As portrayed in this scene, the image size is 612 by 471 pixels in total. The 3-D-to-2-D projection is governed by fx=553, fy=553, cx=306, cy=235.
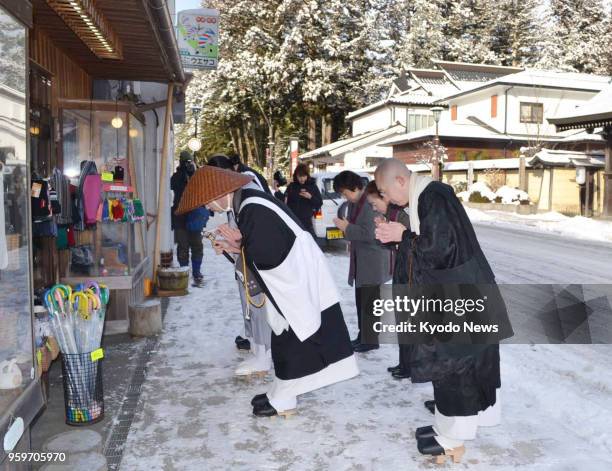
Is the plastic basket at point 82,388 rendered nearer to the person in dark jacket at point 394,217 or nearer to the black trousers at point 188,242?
the person in dark jacket at point 394,217

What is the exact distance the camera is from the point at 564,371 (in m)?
5.16

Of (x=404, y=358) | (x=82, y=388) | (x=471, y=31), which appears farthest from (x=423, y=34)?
(x=82, y=388)

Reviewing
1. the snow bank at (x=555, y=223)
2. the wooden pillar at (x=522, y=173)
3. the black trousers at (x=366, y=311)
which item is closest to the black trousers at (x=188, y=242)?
the black trousers at (x=366, y=311)

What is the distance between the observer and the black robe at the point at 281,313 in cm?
391

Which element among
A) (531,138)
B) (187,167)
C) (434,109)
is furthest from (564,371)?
(531,138)

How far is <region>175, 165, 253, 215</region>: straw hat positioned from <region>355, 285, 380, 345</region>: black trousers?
224 cm

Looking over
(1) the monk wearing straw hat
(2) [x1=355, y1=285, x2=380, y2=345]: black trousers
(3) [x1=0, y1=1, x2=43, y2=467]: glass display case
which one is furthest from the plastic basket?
(2) [x1=355, y1=285, x2=380, y2=345]: black trousers

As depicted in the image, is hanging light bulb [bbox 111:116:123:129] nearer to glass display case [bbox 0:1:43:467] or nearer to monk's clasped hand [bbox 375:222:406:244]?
glass display case [bbox 0:1:43:467]

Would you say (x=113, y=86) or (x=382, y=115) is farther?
(x=382, y=115)

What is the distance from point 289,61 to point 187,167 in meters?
31.5

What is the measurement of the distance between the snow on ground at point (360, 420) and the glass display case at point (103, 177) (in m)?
1.40

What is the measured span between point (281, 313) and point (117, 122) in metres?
3.98

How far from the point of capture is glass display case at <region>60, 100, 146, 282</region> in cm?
638

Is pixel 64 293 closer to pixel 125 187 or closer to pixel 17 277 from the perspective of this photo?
pixel 17 277
